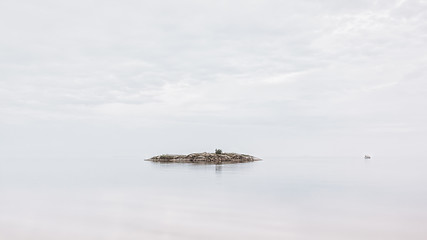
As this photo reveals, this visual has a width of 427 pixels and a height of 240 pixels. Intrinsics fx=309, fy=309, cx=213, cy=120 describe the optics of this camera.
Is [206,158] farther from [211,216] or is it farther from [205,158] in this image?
[211,216]

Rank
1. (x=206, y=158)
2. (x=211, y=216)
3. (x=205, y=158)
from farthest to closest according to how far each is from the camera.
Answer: (x=206, y=158) → (x=205, y=158) → (x=211, y=216)

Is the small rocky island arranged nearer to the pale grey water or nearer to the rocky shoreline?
the rocky shoreline

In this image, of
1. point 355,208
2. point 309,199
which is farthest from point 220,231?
point 309,199

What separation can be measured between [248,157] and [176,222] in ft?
343

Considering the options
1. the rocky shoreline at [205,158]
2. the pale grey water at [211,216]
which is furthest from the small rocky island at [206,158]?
the pale grey water at [211,216]

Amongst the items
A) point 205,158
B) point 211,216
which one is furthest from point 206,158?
point 211,216

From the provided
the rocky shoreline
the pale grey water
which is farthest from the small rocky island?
the pale grey water

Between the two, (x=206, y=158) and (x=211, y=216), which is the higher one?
(x=206, y=158)

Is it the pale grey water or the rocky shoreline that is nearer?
the pale grey water

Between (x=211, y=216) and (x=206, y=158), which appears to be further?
(x=206, y=158)

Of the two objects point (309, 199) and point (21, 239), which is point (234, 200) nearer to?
point (309, 199)

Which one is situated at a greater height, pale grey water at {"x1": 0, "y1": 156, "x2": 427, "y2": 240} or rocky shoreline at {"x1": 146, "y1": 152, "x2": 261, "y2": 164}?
rocky shoreline at {"x1": 146, "y1": 152, "x2": 261, "y2": 164}

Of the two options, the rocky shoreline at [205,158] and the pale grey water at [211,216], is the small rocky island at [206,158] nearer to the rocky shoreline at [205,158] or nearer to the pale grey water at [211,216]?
the rocky shoreline at [205,158]

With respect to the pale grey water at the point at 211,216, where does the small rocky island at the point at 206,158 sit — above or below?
above
